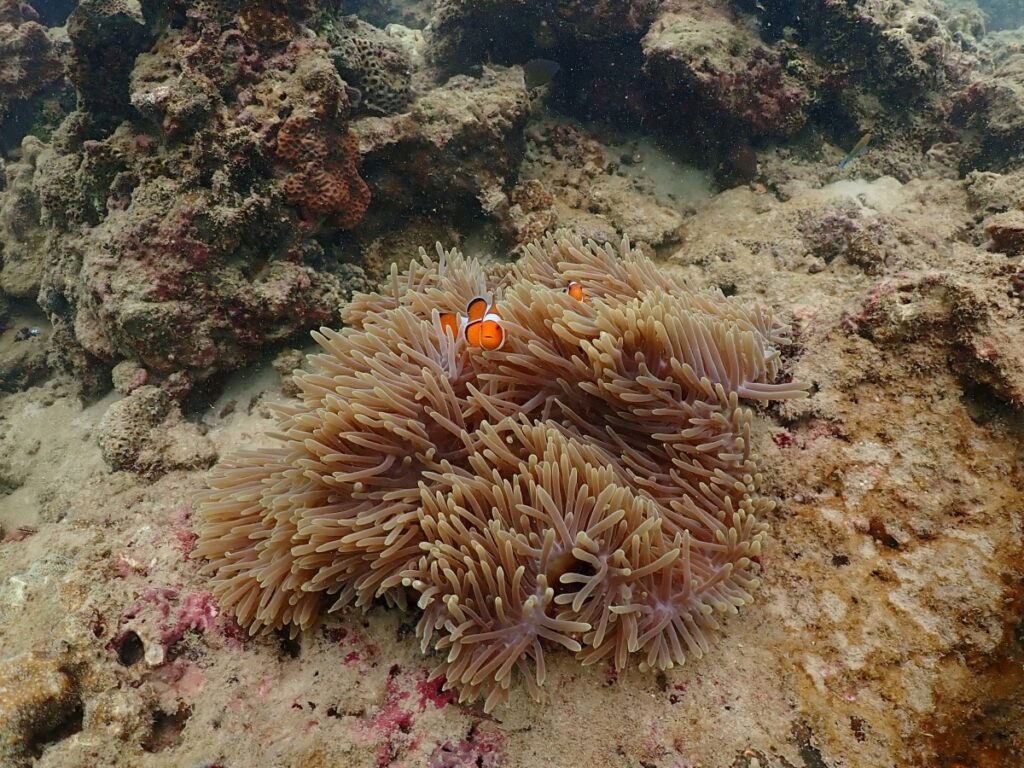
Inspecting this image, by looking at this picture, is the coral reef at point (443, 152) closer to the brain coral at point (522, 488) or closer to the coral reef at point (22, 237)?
the brain coral at point (522, 488)

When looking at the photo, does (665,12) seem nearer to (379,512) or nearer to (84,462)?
(379,512)

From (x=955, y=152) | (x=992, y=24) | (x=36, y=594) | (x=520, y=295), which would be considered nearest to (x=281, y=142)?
(x=520, y=295)

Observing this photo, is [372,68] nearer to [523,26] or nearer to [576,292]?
[523,26]

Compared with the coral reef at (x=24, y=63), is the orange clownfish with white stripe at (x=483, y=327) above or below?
above

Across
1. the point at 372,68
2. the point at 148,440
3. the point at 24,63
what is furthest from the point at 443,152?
the point at 24,63

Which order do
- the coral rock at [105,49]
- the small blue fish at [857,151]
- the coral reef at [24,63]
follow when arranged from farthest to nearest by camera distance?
the coral reef at [24,63] < the small blue fish at [857,151] < the coral rock at [105,49]

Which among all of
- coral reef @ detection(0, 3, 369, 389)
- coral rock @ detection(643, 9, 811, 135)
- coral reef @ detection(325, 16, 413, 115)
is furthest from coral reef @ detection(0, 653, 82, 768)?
coral rock @ detection(643, 9, 811, 135)

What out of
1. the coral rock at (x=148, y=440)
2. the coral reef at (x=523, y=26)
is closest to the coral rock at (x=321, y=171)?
the coral rock at (x=148, y=440)

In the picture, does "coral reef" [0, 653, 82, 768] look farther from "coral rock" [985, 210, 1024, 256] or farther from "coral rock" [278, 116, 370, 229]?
"coral rock" [985, 210, 1024, 256]
